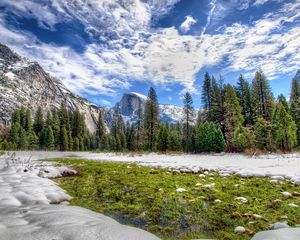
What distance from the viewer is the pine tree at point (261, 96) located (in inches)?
2012

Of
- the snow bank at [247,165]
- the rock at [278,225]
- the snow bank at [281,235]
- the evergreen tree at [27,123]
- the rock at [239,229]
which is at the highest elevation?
the evergreen tree at [27,123]

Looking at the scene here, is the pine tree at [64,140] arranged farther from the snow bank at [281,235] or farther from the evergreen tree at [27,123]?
the snow bank at [281,235]

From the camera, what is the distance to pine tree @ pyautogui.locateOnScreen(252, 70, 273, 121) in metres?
51.1

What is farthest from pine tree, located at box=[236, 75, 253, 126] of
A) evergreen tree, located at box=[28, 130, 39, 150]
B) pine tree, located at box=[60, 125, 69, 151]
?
evergreen tree, located at box=[28, 130, 39, 150]

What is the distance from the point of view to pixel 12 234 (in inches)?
133

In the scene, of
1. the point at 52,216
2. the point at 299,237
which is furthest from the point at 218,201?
the point at 52,216

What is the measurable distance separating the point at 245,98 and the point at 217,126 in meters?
11.4

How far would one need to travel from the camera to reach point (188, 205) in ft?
21.6

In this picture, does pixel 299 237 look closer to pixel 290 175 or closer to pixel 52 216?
pixel 52 216

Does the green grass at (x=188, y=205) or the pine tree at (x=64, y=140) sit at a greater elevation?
the pine tree at (x=64, y=140)

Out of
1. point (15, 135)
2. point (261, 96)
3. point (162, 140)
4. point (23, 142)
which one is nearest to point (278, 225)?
point (162, 140)

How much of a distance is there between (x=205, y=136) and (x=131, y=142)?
4636 centimetres

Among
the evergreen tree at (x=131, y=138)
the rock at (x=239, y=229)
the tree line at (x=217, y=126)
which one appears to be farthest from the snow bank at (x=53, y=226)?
the evergreen tree at (x=131, y=138)

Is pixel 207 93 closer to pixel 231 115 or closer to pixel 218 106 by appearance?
pixel 218 106
